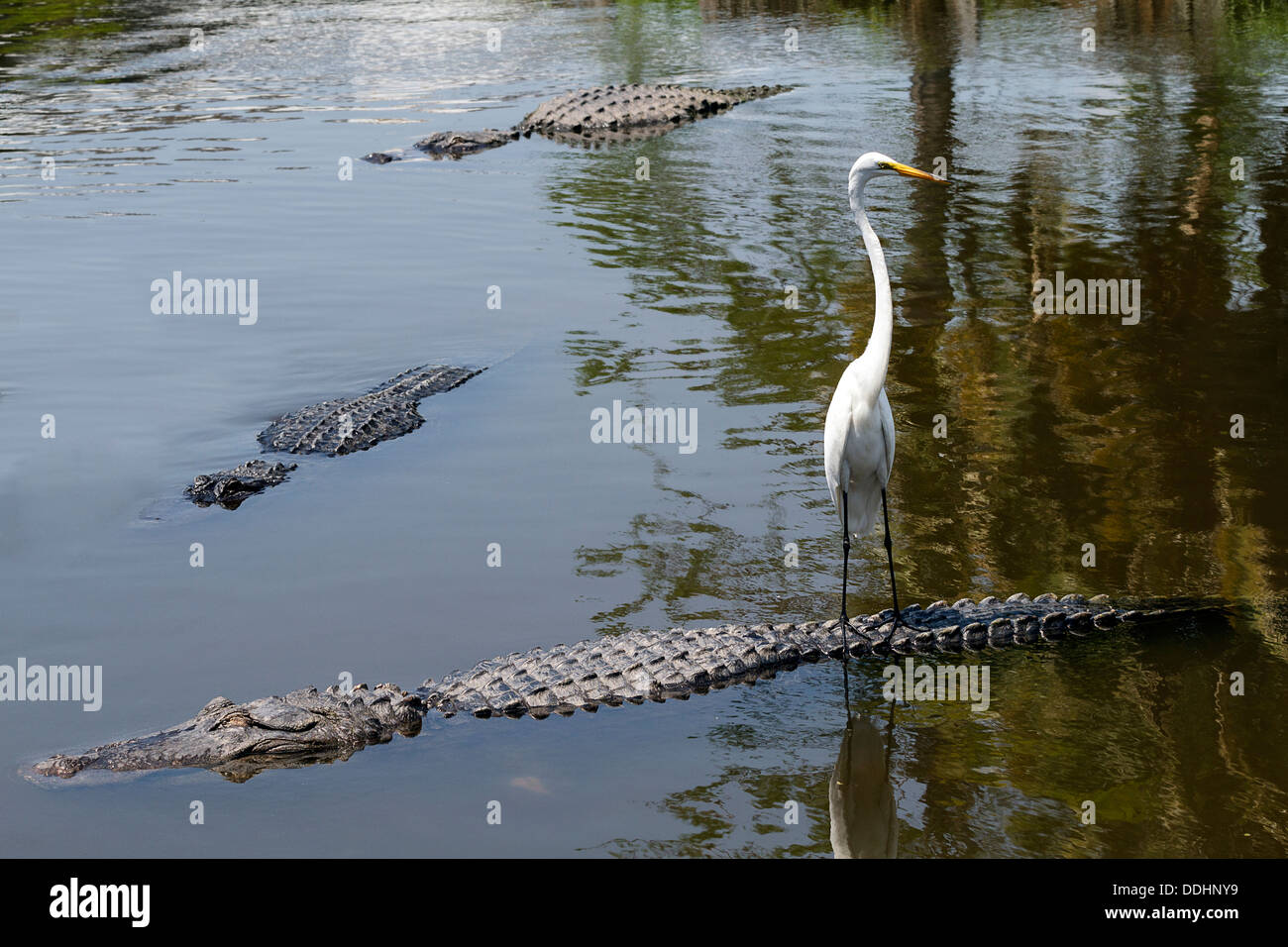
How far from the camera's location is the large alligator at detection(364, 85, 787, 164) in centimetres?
1783

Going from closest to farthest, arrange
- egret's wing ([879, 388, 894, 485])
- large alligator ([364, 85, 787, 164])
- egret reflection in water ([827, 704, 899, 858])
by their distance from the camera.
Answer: egret reflection in water ([827, 704, 899, 858]) → egret's wing ([879, 388, 894, 485]) → large alligator ([364, 85, 787, 164])

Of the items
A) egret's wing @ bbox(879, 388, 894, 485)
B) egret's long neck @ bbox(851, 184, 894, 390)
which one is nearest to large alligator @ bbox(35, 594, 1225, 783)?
egret's wing @ bbox(879, 388, 894, 485)

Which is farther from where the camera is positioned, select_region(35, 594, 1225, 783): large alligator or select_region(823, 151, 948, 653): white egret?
select_region(823, 151, 948, 653): white egret

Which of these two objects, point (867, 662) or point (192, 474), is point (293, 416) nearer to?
point (192, 474)

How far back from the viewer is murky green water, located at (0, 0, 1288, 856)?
5.02 meters

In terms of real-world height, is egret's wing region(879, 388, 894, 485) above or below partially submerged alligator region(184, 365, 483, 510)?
above

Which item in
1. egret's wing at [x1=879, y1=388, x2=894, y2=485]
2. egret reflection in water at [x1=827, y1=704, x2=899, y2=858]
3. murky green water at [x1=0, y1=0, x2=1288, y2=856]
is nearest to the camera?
egret reflection in water at [x1=827, y1=704, x2=899, y2=858]

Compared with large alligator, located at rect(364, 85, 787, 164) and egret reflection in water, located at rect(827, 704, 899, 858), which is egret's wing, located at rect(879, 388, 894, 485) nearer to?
egret reflection in water, located at rect(827, 704, 899, 858)

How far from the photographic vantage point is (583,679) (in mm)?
5586

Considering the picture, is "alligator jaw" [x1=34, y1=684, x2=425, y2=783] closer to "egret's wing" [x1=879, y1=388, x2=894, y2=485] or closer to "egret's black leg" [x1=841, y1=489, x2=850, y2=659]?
"egret's black leg" [x1=841, y1=489, x2=850, y2=659]

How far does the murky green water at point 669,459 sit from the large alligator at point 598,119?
1.68 ft

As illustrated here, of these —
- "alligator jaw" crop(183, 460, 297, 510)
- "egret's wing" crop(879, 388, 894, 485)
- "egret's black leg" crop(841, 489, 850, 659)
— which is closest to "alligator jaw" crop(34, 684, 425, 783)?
"egret's black leg" crop(841, 489, 850, 659)

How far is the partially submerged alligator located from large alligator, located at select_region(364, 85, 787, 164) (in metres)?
8.96

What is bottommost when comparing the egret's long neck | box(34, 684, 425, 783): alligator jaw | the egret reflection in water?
the egret reflection in water
